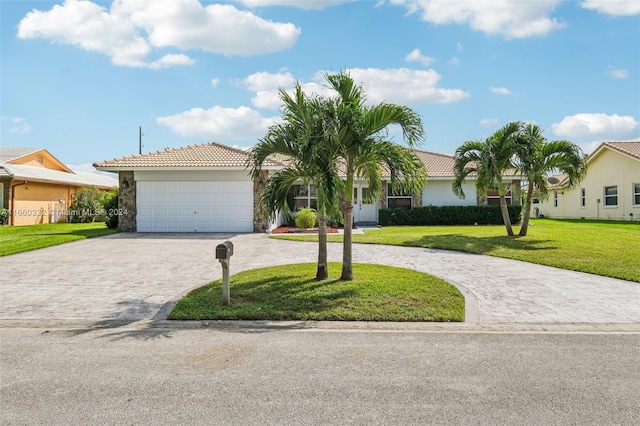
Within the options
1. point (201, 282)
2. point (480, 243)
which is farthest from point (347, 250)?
point (480, 243)

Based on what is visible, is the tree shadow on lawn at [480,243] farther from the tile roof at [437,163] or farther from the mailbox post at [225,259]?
the mailbox post at [225,259]

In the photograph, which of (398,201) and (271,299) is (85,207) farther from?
(271,299)

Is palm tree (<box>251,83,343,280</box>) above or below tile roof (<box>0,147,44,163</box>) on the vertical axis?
below

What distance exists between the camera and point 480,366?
428cm

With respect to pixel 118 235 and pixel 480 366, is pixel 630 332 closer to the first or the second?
pixel 480 366

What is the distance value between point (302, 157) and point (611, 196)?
28764 millimetres

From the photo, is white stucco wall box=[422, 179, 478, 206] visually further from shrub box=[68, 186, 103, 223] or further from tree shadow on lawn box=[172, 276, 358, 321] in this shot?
shrub box=[68, 186, 103, 223]

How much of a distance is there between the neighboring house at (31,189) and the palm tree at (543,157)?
2557 cm

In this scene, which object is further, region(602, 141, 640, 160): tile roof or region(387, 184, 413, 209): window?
region(602, 141, 640, 160): tile roof

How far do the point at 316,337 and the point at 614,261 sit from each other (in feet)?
30.1

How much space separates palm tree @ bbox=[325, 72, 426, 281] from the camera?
24.7 ft

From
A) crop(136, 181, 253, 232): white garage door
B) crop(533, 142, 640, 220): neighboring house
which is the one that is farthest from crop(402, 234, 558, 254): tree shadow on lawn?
crop(533, 142, 640, 220): neighboring house

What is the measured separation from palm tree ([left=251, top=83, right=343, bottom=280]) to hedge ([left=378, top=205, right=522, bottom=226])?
15.6 m

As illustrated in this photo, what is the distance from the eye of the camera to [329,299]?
6.80 metres
